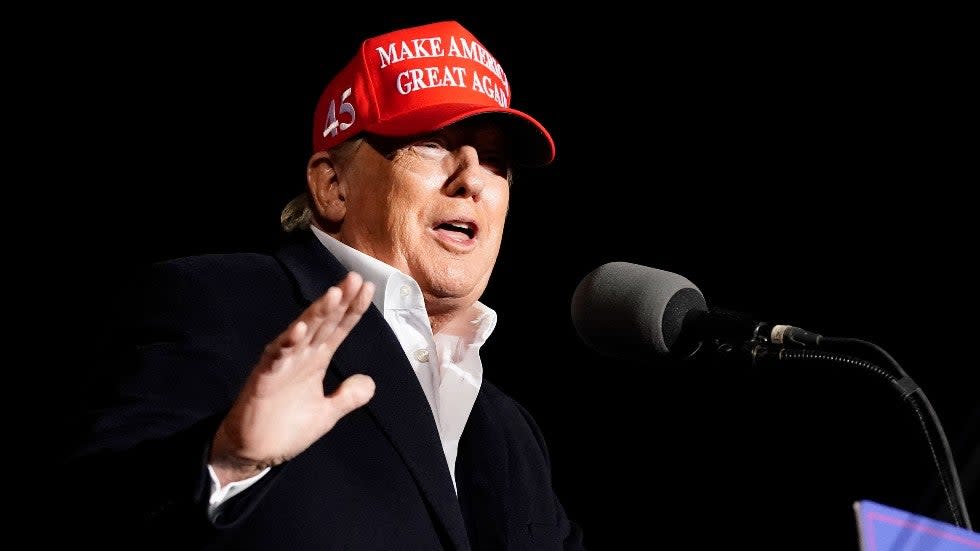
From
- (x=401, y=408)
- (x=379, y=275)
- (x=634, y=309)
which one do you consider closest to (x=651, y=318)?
(x=634, y=309)

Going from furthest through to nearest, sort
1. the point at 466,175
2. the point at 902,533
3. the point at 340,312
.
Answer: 1. the point at 466,175
2. the point at 340,312
3. the point at 902,533

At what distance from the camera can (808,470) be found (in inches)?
96.3

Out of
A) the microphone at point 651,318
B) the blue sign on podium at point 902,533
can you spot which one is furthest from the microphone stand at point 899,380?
the blue sign on podium at point 902,533

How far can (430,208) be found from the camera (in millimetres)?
1770

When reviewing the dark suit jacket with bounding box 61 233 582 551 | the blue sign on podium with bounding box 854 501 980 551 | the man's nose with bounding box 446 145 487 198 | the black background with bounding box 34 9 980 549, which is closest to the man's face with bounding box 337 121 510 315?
the man's nose with bounding box 446 145 487 198

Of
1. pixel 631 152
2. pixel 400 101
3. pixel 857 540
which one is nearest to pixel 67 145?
pixel 400 101

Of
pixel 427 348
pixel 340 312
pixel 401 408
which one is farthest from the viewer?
pixel 427 348

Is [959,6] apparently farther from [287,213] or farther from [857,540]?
[857,540]

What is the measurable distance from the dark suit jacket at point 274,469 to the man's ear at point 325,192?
0.18 meters

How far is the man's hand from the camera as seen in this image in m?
0.98

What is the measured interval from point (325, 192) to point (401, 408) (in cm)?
61

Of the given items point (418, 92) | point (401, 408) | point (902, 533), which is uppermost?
point (418, 92)

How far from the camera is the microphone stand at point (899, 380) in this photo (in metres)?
1.08

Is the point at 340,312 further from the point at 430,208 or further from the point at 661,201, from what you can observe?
the point at 661,201
